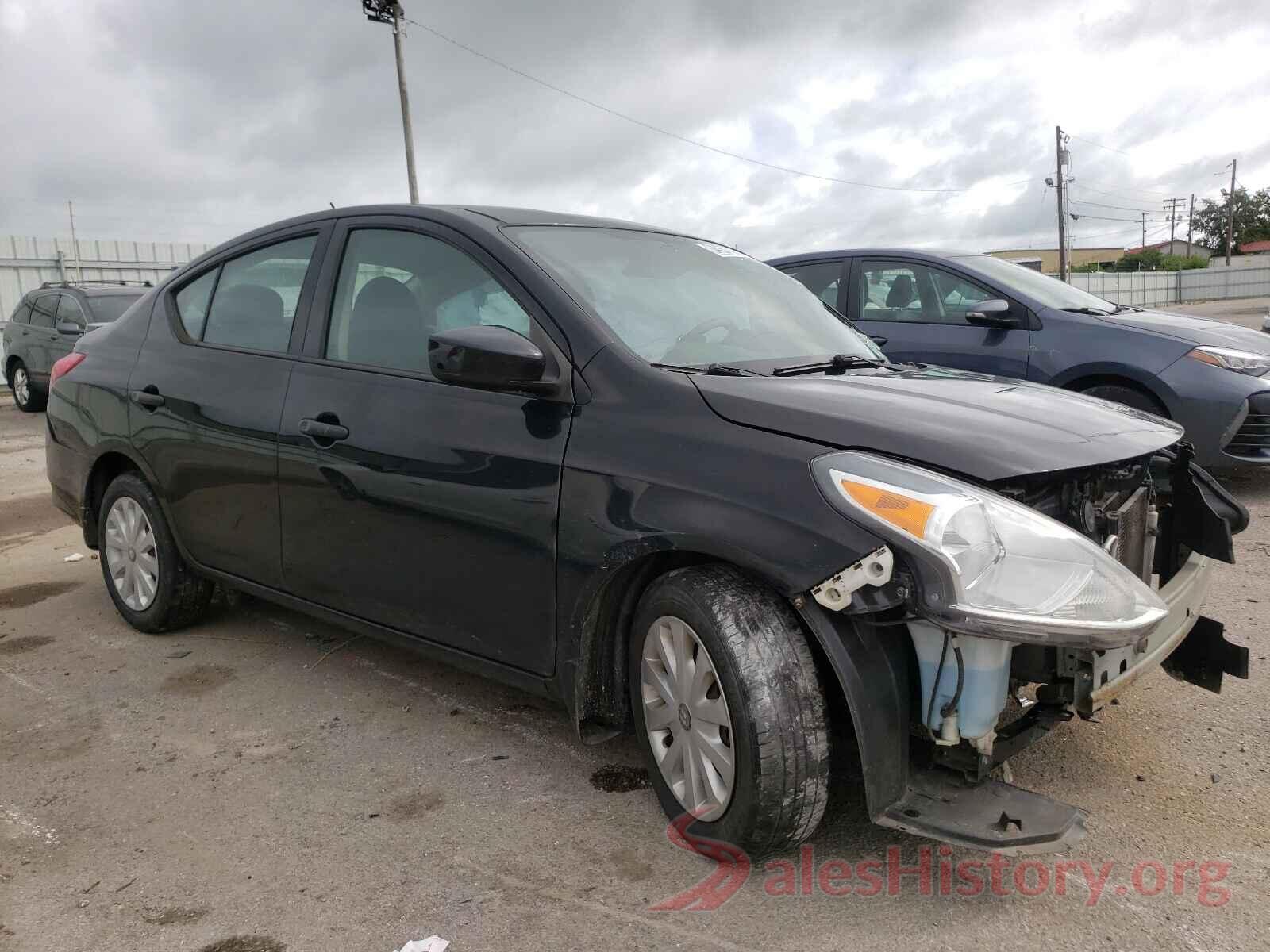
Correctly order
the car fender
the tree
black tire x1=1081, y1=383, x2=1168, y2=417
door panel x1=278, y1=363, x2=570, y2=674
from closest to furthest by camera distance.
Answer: door panel x1=278, y1=363, x2=570, y2=674 → the car fender → black tire x1=1081, y1=383, x2=1168, y2=417 → the tree

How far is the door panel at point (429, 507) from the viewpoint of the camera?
8.74ft

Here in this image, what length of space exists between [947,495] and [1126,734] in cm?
153

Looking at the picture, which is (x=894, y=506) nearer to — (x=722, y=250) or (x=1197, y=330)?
(x=722, y=250)

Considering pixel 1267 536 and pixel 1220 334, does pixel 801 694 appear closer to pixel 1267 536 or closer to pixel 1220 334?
pixel 1267 536

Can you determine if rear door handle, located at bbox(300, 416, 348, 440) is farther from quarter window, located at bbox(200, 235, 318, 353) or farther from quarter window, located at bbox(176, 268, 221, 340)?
quarter window, located at bbox(176, 268, 221, 340)

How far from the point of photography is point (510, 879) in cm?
239

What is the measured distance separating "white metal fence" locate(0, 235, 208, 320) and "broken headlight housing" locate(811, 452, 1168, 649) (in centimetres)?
1748

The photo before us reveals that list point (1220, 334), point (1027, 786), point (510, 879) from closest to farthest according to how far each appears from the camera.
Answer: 1. point (510, 879)
2. point (1027, 786)
3. point (1220, 334)

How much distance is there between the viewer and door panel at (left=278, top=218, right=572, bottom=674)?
268 centimetres

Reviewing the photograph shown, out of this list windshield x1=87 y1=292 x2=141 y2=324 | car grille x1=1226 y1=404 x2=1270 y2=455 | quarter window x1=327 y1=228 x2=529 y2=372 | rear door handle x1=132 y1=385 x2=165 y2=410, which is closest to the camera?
quarter window x1=327 y1=228 x2=529 y2=372

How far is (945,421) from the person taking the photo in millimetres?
2311

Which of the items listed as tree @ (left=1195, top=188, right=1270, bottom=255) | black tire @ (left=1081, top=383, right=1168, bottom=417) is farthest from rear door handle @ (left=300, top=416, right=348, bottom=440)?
tree @ (left=1195, top=188, right=1270, bottom=255)

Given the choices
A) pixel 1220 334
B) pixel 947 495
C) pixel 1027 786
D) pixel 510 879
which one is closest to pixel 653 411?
pixel 947 495

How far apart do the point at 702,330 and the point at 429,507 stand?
0.96 m
